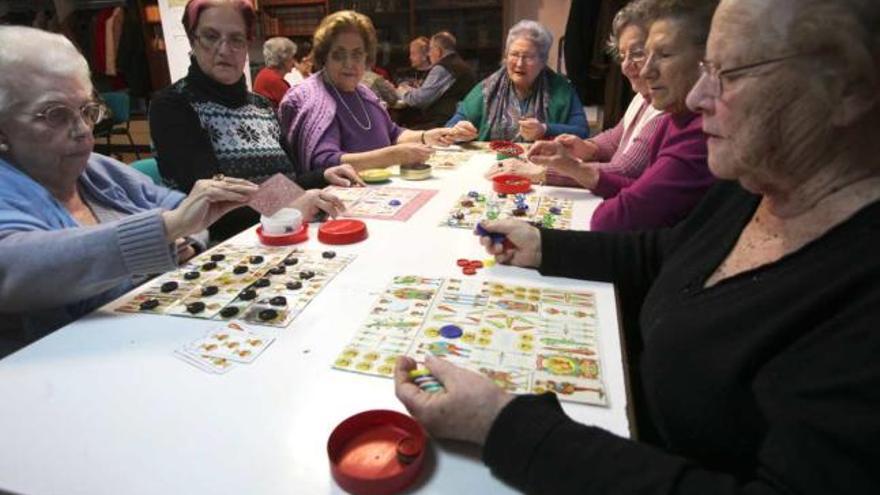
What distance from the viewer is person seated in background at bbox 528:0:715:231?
144 cm

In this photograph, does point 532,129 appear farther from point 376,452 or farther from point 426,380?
point 376,452

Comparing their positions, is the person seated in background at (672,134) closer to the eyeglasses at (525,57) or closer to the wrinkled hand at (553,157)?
the wrinkled hand at (553,157)

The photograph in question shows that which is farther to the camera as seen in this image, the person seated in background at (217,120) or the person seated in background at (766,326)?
the person seated in background at (217,120)

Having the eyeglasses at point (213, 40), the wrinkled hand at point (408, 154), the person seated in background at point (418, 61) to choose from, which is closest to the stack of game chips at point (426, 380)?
the wrinkled hand at point (408, 154)

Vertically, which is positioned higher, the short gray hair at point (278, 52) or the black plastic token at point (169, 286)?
the short gray hair at point (278, 52)

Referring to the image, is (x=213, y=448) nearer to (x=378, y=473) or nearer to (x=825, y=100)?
(x=378, y=473)

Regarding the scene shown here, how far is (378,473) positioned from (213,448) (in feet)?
0.81

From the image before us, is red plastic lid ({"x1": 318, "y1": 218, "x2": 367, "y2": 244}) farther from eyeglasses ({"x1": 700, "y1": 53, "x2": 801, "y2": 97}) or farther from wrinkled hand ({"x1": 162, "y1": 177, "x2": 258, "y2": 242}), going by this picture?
eyeglasses ({"x1": 700, "y1": 53, "x2": 801, "y2": 97})

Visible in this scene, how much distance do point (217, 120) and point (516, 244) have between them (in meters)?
1.36

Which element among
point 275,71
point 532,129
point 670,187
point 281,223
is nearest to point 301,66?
point 275,71

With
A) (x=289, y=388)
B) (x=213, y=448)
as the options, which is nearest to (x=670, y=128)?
(x=289, y=388)

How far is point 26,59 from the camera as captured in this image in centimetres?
121

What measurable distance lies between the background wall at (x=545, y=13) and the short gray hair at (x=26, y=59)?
5364 mm

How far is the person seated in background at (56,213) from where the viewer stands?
109cm
